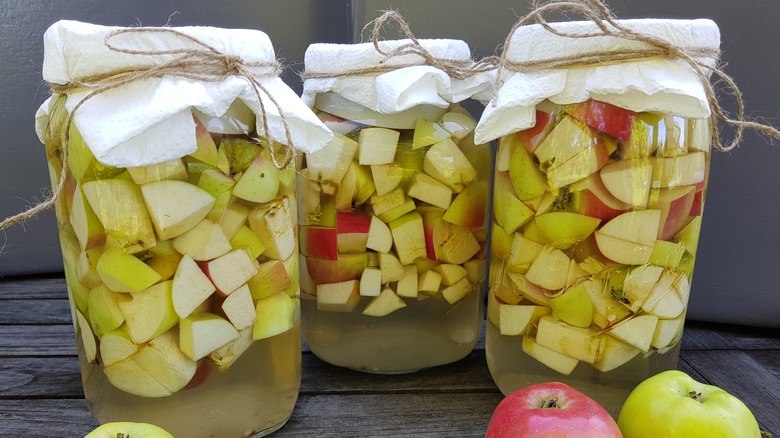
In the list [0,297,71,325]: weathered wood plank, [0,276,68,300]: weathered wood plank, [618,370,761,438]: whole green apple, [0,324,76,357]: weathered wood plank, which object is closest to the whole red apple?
[618,370,761,438]: whole green apple

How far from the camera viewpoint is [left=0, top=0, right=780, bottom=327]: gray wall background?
75cm

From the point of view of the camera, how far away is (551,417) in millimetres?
461

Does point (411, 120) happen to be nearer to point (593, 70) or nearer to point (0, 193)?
point (593, 70)

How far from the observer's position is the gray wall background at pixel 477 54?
0.75 meters

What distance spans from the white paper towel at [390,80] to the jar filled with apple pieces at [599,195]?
7 centimetres

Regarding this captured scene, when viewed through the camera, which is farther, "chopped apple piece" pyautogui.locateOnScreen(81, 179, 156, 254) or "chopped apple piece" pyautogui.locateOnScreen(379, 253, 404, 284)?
"chopped apple piece" pyautogui.locateOnScreen(379, 253, 404, 284)

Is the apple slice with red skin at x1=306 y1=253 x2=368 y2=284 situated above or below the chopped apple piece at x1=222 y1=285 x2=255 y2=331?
below

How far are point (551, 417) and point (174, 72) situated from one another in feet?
1.29

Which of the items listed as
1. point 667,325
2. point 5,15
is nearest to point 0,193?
point 5,15

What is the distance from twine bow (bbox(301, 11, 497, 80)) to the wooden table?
0.35m

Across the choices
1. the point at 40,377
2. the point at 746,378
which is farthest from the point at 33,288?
the point at 746,378

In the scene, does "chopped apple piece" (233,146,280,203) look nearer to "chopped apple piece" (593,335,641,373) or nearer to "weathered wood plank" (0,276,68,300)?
"chopped apple piece" (593,335,641,373)

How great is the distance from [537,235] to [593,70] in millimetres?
164

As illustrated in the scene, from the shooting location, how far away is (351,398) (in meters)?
0.65
